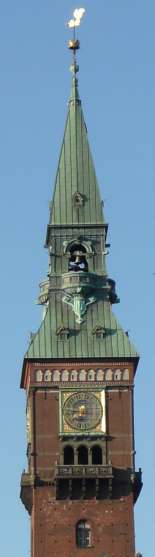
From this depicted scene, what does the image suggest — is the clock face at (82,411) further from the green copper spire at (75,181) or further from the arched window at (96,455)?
the green copper spire at (75,181)

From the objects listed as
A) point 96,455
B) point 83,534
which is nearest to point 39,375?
point 96,455

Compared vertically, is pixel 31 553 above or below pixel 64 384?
below

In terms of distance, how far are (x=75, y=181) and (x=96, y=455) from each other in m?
15.0

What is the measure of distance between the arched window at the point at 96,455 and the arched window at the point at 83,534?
9.71 ft

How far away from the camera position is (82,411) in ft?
400

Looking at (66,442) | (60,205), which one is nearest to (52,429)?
(66,442)

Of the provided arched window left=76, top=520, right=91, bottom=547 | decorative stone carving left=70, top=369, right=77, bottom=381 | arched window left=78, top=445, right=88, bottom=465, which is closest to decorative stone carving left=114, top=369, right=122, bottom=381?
decorative stone carving left=70, top=369, right=77, bottom=381

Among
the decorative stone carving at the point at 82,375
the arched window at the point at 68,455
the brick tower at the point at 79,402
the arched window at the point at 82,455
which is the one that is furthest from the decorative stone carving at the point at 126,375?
the arched window at the point at 68,455

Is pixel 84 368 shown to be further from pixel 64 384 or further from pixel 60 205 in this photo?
pixel 60 205

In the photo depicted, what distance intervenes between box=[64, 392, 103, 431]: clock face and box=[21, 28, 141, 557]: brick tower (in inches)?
1.8

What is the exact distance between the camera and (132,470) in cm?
12088

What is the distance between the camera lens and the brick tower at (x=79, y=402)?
394 ft

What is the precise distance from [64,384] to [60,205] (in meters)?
10.3

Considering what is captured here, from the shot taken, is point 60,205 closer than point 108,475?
No
